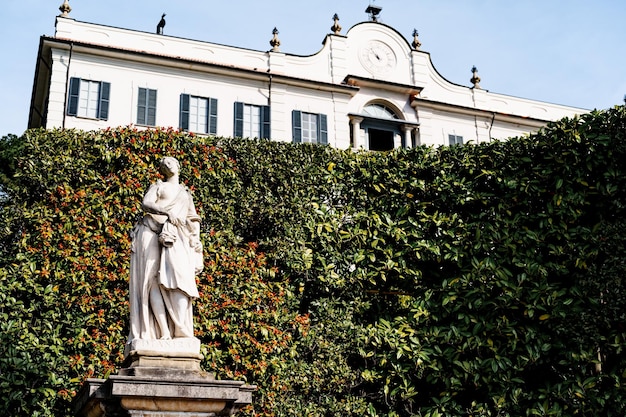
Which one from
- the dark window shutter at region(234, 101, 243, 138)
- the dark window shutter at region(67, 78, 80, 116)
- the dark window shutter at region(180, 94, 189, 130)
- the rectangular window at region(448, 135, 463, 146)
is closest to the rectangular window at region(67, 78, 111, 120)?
the dark window shutter at region(67, 78, 80, 116)

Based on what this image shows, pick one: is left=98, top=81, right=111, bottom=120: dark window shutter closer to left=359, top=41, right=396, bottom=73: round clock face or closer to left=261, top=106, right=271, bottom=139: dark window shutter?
left=261, top=106, right=271, bottom=139: dark window shutter

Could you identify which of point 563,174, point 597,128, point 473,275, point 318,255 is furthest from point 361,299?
point 597,128

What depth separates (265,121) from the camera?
22312 millimetres

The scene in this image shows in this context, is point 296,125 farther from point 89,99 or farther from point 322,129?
point 89,99

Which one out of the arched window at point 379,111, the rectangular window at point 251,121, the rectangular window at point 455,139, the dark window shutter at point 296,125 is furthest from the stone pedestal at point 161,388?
the rectangular window at point 455,139

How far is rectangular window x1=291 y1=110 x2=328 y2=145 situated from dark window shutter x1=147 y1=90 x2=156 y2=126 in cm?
413

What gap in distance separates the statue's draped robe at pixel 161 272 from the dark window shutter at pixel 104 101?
13171mm

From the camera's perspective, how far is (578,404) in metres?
12.3

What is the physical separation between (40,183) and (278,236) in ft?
14.1

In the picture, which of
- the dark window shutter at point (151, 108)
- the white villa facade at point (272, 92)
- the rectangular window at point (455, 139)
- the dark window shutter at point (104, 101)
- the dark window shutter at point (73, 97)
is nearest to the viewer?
the dark window shutter at point (73, 97)

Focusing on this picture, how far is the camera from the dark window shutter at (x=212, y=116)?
21672mm

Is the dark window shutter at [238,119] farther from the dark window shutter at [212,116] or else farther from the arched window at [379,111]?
the arched window at [379,111]

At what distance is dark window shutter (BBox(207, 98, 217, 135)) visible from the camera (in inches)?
853

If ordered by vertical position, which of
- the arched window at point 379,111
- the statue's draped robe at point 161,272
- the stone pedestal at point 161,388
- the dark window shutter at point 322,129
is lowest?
the stone pedestal at point 161,388
